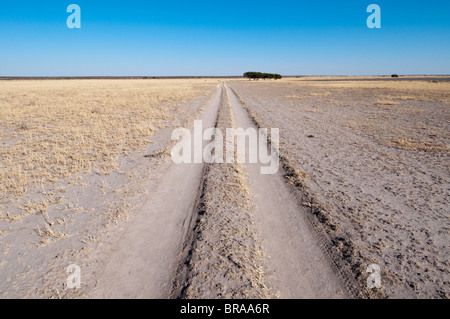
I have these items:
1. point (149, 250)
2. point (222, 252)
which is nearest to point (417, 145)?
point (222, 252)

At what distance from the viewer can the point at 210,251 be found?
3.94 metres

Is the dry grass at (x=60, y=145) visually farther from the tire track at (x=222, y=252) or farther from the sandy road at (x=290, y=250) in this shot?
the sandy road at (x=290, y=250)

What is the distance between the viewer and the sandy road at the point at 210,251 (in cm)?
328

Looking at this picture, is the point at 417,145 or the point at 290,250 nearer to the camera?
the point at 290,250

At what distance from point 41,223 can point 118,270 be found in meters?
2.46

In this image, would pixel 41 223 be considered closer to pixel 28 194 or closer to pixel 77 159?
pixel 28 194

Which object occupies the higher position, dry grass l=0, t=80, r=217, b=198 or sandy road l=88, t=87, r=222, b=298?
dry grass l=0, t=80, r=217, b=198

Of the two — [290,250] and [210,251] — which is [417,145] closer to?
[290,250]

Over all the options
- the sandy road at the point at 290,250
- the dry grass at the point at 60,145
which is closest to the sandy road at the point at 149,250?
the sandy road at the point at 290,250

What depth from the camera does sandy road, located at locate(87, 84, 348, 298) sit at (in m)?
3.28

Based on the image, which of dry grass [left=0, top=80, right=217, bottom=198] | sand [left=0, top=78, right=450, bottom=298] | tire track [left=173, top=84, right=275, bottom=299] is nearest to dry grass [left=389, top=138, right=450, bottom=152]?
sand [left=0, top=78, right=450, bottom=298]

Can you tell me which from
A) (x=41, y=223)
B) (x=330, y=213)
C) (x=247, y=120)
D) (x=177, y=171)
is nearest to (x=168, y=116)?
(x=247, y=120)

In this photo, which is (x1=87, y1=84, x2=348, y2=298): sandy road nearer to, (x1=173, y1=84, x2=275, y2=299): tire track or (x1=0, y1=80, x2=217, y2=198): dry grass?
(x1=173, y1=84, x2=275, y2=299): tire track
